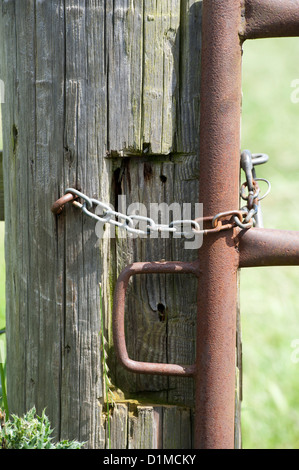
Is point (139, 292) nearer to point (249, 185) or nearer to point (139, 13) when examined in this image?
point (249, 185)

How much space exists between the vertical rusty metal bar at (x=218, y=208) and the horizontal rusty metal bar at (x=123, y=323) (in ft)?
0.17

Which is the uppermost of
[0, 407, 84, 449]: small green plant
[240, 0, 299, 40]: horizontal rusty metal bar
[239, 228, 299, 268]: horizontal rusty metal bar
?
[240, 0, 299, 40]: horizontal rusty metal bar

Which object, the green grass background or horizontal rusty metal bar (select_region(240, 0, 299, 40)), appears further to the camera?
the green grass background

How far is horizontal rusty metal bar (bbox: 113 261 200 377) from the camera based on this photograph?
5.98 feet

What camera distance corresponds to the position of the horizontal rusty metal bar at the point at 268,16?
1.77 meters

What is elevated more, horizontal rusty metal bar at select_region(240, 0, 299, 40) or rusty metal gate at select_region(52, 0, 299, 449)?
horizontal rusty metal bar at select_region(240, 0, 299, 40)

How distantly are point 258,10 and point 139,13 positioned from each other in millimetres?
344

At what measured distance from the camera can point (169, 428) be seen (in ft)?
6.30

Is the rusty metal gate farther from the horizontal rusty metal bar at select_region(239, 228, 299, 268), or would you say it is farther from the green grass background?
the green grass background

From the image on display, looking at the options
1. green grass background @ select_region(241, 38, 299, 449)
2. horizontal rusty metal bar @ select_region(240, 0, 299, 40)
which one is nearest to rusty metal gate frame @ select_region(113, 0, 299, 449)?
horizontal rusty metal bar @ select_region(240, 0, 299, 40)

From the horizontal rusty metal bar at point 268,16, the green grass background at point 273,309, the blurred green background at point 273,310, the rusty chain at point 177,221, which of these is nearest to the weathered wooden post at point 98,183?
the rusty chain at point 177,221

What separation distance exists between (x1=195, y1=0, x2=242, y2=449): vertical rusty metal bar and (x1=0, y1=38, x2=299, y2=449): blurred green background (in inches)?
54.1

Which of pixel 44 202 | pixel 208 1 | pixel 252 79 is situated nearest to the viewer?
pixel 208 1

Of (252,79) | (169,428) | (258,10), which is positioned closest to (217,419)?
(169,428)
